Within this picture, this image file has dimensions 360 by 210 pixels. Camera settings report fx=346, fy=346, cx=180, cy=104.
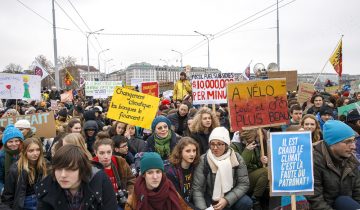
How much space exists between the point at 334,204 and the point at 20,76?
28.3ft

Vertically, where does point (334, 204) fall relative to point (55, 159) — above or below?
below

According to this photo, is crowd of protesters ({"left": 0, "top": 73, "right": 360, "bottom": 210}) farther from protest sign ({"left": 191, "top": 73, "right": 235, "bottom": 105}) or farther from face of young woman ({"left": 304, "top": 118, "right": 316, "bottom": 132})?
protest sign ({"left": 191, "top": 73, "right": 235, "bottom": 105})

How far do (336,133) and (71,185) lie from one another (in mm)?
2922

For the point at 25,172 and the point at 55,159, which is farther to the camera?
the point at 25,172

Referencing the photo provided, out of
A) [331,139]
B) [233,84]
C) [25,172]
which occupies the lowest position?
[25,172]

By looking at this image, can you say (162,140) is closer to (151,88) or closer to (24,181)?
(24,181)

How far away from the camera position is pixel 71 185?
2.81 m

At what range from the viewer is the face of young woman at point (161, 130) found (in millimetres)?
5934

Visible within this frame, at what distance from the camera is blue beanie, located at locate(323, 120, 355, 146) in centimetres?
393

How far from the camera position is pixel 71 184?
2801 millimetres

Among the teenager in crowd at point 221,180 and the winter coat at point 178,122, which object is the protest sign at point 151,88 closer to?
the winter coat at point 178,122

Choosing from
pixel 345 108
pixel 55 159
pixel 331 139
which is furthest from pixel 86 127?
pixel 345 108

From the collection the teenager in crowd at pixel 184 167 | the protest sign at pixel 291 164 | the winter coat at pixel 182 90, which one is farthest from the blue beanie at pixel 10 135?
the winter coat at pixel 182 90

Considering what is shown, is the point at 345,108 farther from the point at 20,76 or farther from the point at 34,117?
the point at 20,76
